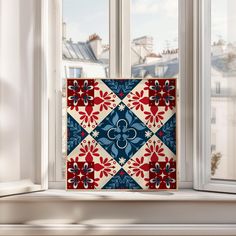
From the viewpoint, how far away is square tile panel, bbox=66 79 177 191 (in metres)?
2.02

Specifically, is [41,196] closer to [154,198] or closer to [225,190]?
[154,198]

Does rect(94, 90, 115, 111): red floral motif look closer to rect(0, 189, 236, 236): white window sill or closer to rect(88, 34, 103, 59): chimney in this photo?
rect(88, 34, 103, 59): chimney

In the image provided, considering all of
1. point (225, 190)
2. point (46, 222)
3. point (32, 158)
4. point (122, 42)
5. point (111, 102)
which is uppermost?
point (122, 42)

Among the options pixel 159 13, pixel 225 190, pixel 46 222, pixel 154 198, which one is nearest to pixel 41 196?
pixel 46 222

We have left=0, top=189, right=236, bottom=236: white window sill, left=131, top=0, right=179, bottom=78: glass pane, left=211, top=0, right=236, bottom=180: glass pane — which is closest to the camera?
left=0, top=189, right=236, bottom=236: white window sill

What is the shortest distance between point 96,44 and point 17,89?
0.46 meters

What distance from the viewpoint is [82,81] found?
2.05 m

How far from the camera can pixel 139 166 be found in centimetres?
203

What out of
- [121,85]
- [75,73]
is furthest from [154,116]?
[75,73]

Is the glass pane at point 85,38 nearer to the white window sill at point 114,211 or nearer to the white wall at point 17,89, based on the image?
the white wall at point 17,89

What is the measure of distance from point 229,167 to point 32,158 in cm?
90

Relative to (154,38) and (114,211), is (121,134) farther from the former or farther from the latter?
(154,38)

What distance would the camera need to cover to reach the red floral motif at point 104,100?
6.71ft

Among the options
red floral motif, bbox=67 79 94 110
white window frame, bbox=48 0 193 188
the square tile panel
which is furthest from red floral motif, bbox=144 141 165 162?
red floral motif, bbox=67 79 94 110
